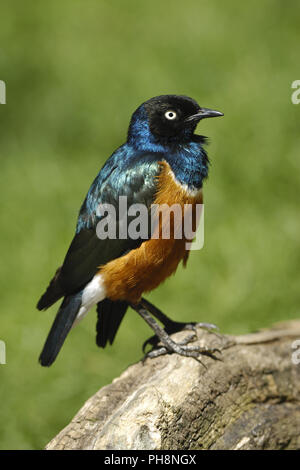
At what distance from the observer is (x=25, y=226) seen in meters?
7.78

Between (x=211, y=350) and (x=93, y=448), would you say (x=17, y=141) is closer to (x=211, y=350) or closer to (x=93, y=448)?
(x=211, y=350)

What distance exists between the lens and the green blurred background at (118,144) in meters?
6.60

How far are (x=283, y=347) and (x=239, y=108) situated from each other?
4.19 m

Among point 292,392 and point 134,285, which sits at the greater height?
point 134,285

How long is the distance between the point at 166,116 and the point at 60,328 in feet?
4.99

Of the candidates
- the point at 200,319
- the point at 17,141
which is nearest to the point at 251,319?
the point at 200,319

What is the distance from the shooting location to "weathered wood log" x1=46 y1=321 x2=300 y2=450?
3.96 meters

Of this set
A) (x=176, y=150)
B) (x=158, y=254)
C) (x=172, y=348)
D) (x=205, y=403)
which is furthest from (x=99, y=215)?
(x=205, y=403)

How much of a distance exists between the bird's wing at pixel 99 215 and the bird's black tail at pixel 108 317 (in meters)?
0.47

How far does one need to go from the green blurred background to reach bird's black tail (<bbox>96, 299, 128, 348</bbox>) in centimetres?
124

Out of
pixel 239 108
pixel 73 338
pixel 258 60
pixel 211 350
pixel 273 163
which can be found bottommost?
pixel 73 338
